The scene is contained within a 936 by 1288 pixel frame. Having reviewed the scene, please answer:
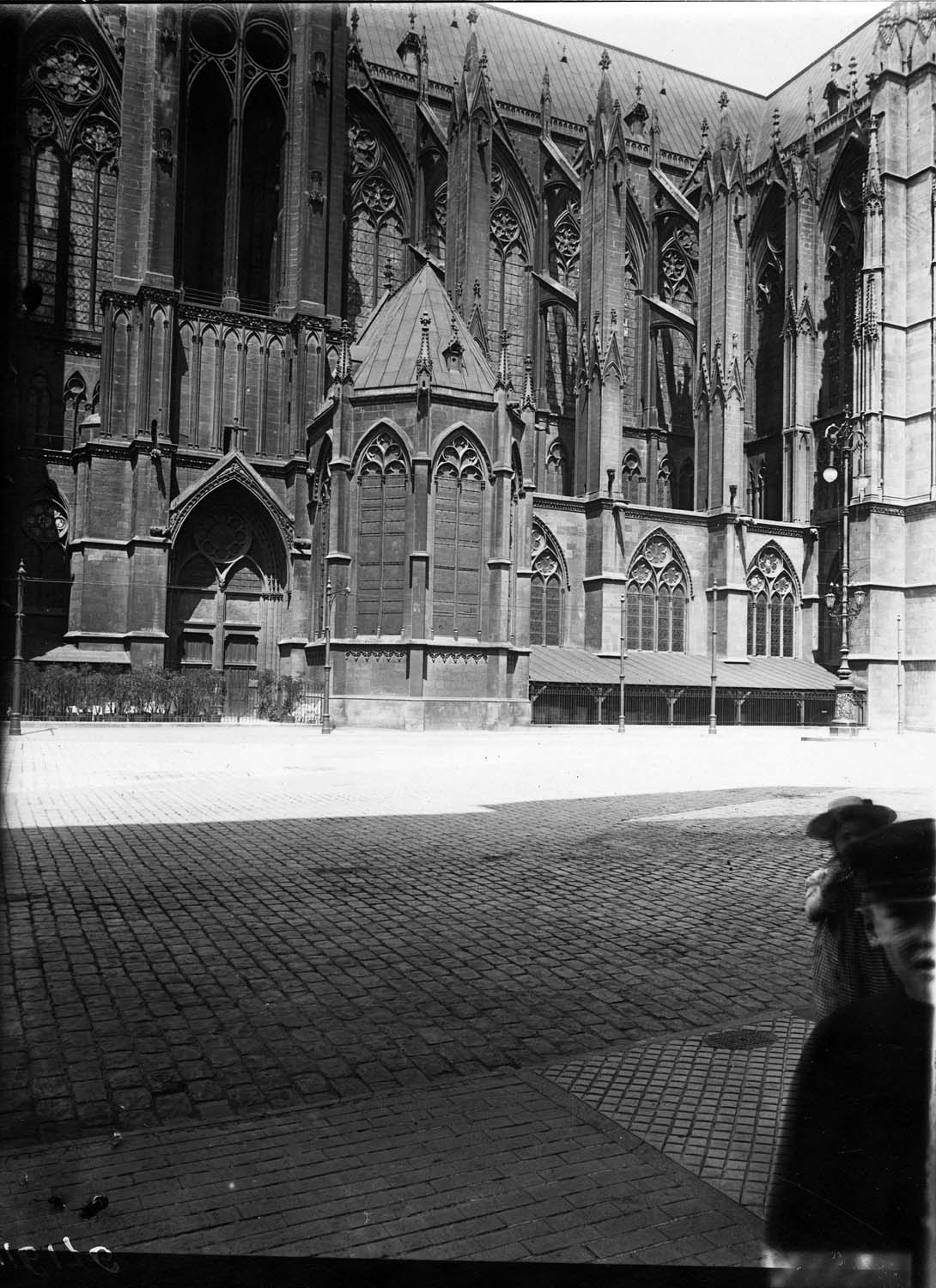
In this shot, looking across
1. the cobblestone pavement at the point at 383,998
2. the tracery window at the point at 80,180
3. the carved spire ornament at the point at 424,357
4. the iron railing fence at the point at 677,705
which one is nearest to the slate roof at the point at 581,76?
the tracery window at the point at 80,180

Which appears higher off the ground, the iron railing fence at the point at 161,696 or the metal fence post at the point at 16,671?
the metal fence post at the point at 16,671

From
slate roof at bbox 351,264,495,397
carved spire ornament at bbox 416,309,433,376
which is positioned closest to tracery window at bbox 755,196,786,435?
slate roof at bbox 351,264,495,397

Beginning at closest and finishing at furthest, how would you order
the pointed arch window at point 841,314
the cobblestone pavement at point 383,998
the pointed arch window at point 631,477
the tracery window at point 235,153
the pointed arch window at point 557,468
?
the cobblestone pavement at point 383,998 → the tracery window at point 235,153 → the pointed arch window at point 557,468 → the pointed arch window at point 841,314 → the pointed arch window at point 631,477

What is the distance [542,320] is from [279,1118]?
41.8 metres

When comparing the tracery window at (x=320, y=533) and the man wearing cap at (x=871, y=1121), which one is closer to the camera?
the man wearing cap at (x=871, y=1121)

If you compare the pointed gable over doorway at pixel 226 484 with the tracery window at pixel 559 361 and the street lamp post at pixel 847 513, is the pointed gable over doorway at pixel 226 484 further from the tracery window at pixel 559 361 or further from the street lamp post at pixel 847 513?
the street lamp post at pixel 847 513

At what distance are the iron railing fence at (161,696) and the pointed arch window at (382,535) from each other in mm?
3243

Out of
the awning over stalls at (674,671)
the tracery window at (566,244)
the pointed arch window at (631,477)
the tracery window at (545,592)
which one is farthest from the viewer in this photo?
the tracery window at (566,244)

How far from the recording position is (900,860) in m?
2.35

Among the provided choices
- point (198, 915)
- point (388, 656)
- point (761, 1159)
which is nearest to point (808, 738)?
point (388, 656)

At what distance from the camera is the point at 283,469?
1355 inches

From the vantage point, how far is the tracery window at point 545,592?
3750cm

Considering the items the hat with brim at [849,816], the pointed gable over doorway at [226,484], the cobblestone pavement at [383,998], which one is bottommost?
the cobblestone pavement at [383,998]

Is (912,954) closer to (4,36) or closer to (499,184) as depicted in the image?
(4,36)
